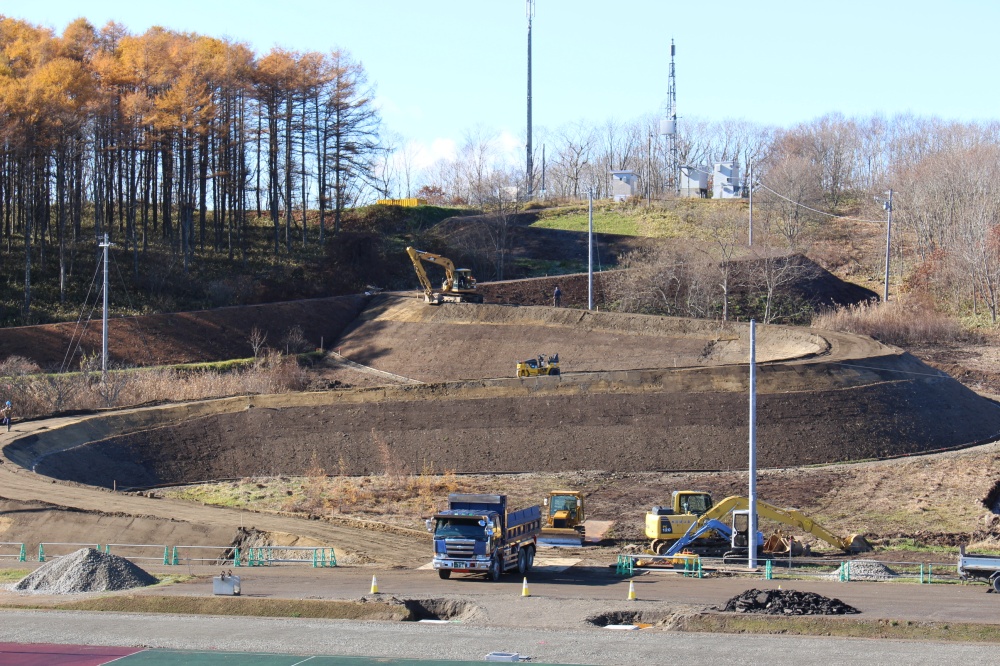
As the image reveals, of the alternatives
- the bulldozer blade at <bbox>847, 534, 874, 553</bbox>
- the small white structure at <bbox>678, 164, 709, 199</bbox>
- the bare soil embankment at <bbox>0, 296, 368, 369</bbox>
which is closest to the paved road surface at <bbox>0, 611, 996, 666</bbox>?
the bulldozer blade at <bbox>847, 534, 874, 553</bbox>

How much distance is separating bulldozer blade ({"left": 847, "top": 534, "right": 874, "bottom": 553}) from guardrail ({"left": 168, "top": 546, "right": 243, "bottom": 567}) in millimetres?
17596

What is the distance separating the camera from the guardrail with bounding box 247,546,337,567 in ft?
102

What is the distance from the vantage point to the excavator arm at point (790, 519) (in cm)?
3203

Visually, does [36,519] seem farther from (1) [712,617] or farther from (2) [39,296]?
(2) [39,296]

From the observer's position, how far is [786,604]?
77.6 feet

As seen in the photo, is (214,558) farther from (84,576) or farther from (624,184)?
(624,184)

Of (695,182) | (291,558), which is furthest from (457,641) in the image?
(695,182)

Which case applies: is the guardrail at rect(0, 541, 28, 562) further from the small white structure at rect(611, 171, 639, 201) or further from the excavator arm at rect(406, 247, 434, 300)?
the small white structure at rect(611, 171, 639, 201)

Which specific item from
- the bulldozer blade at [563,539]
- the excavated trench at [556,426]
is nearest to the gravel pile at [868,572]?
the bulldozer blade at [563,539]

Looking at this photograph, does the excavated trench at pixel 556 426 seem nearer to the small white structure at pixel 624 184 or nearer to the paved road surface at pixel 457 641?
the paved road surface at pixel 457 641

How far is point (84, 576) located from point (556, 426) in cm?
2157

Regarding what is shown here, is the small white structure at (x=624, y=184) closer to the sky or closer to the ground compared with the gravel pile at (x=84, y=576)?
closer to the sky

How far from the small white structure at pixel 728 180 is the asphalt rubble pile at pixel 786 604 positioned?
299 ft

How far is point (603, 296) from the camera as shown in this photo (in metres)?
74.3
